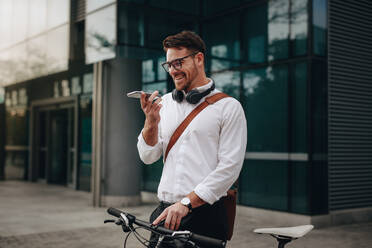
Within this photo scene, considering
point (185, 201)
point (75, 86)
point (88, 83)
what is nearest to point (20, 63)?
point (75, 86)

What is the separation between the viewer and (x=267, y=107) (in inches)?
385

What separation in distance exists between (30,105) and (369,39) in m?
12.9

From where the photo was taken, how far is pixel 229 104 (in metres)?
2.42

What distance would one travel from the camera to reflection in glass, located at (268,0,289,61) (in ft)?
31.1

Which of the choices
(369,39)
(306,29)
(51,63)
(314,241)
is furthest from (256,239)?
(51,63)

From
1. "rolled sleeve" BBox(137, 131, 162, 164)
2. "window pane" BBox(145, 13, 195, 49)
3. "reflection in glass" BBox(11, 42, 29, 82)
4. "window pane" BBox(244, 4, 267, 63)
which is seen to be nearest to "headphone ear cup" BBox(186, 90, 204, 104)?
"rolled sleeve" BBox(137, 131, 162, 164)

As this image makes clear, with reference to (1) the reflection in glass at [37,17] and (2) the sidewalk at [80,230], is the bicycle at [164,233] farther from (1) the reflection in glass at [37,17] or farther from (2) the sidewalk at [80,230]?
(1) the reflection in glass at [37,17]

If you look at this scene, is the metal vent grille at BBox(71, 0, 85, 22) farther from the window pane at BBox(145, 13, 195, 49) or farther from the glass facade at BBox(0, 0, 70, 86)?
the window pane at BBox(145, 13, 195, 49)

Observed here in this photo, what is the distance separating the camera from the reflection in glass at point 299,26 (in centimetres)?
905

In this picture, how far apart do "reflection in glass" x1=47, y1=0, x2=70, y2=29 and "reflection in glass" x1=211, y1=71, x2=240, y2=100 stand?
6853 mm

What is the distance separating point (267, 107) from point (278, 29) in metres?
1.62

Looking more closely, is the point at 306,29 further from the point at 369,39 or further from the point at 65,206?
the point at 65,206

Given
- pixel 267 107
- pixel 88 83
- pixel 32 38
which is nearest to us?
pixel 267 107

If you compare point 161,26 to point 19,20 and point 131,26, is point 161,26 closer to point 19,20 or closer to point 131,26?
point 131,26
